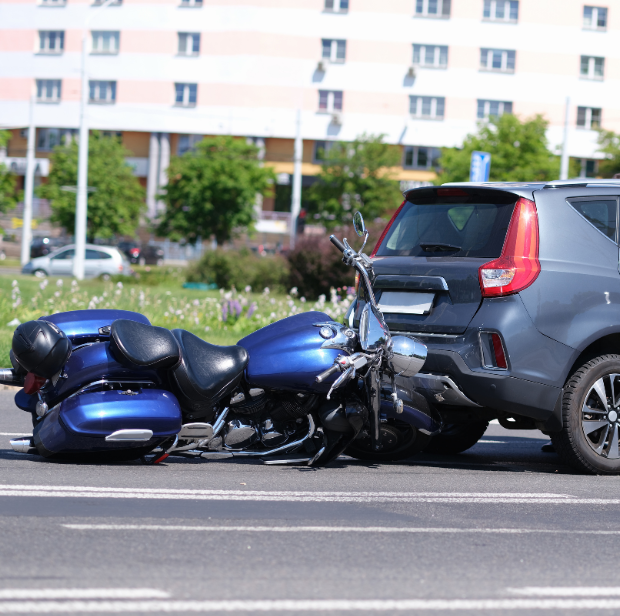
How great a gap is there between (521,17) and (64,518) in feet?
195

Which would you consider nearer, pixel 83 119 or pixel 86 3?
pixel 83 119

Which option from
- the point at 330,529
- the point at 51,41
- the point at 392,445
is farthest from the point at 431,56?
the point at 330,529

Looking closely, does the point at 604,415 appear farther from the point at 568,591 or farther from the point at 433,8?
the point at 433,8

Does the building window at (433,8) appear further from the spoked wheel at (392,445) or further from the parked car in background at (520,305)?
the spoked wheel at (392,445)

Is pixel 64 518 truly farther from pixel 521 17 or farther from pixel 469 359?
pixel 521 17

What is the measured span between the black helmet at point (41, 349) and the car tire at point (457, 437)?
121 inches

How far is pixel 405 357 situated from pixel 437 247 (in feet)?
3.36

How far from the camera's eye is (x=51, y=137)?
208 ft

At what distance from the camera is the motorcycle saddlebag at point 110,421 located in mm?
5594

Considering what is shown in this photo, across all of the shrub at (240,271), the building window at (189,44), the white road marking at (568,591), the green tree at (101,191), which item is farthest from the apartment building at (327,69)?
the white road marking at (568,591)

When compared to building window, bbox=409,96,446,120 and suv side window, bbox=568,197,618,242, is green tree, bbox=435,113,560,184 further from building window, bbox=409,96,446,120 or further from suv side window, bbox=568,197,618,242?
suv side window, bbox=568,197,618,242

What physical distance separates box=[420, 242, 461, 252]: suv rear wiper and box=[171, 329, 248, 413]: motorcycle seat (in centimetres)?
155

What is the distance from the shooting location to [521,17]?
5944 centimetres

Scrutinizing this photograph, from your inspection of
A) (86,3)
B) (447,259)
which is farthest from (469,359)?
(86,3)
